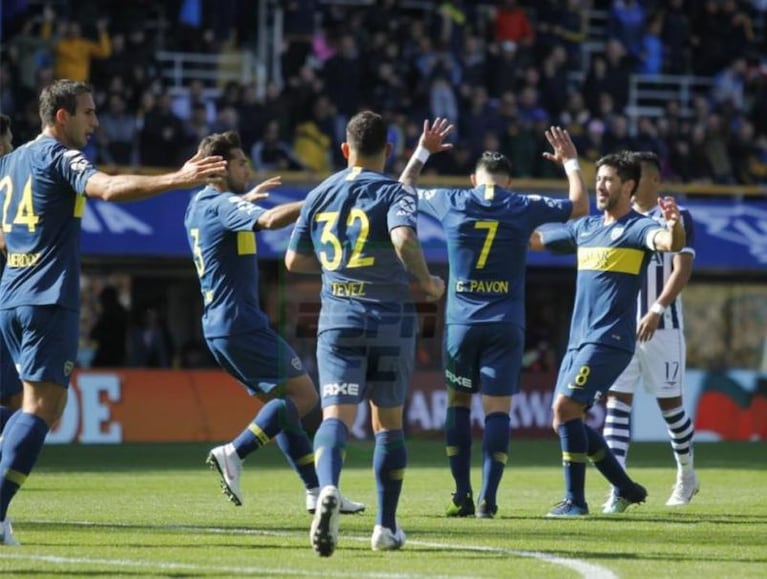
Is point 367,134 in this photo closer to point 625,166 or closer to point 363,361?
point 363,361

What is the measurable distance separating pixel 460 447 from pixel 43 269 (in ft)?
11.5

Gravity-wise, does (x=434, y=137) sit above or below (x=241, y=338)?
above

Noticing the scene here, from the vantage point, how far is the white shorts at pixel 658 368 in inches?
518

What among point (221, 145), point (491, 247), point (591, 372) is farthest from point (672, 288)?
point (221, 145)

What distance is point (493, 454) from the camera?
11.6m

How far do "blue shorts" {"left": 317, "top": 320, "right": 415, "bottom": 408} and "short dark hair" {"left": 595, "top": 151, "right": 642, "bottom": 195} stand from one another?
10.2 feet

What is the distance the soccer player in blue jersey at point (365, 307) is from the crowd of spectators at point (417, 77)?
14115 mm

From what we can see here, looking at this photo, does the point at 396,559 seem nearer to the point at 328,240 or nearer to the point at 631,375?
the point at 328,240

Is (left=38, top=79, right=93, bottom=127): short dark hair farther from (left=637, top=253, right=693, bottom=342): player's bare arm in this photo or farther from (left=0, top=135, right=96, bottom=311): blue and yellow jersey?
(left=637, top=253, right=693, bottom=342): player's bare arm

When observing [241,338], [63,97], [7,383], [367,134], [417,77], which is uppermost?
[63,97]

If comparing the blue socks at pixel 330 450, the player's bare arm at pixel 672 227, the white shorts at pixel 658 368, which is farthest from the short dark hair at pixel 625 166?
the blue socks at pixel 330 450

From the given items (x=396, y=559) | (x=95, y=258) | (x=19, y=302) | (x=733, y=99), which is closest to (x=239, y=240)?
(x=19, y=302)

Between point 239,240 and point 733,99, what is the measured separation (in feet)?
62.8

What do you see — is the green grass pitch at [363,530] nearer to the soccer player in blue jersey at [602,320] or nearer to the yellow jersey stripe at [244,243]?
the soccer player in blue jersey at [602,320]
